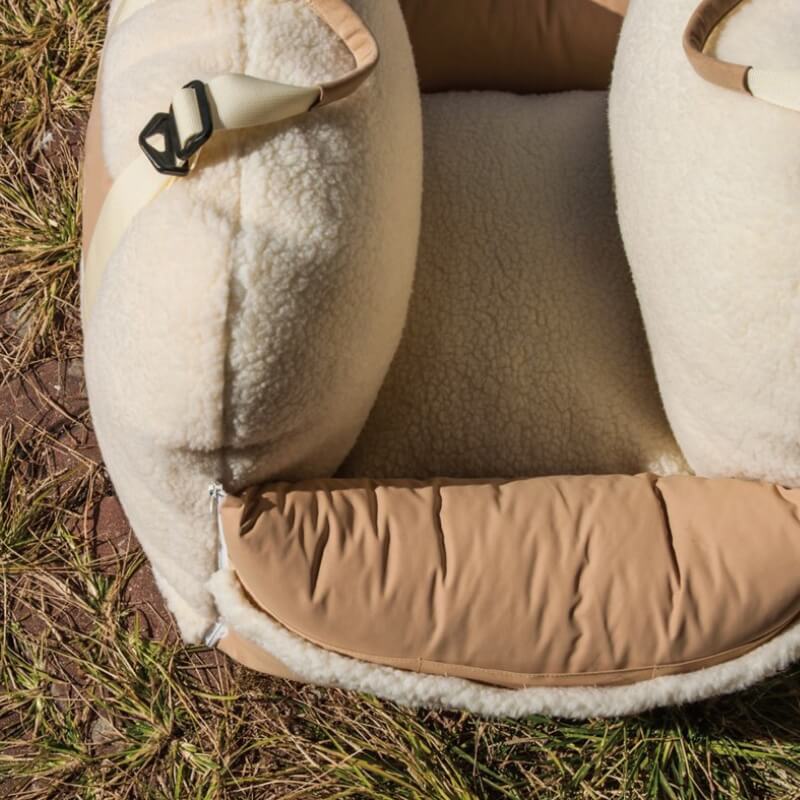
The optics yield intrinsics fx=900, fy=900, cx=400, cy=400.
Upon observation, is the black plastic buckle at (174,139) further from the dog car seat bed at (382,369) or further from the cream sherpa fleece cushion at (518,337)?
the cream sherpa fleece cushion at (518,337)

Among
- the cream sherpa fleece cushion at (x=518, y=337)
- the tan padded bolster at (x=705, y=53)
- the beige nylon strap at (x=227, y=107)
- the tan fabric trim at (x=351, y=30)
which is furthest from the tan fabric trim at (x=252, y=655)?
the tan padded bolster at (x=705, y=53)

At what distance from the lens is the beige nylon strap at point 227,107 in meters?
0.58

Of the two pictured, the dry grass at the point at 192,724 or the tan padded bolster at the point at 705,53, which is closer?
the tan padded bolster at the point at 705,53

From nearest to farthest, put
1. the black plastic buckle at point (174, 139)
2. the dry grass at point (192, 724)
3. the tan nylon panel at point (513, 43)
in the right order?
1. the black plastic buckle at point (174, 139)
2. the tan nylon panel at point (513, 43)
3. the dry grass at point (192, 724)

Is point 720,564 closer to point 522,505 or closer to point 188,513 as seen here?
point 522,505

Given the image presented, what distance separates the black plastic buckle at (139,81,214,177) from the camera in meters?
0.58

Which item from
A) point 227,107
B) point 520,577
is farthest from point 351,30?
point 520,577

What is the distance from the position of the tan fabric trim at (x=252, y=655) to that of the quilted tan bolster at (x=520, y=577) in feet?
0.21

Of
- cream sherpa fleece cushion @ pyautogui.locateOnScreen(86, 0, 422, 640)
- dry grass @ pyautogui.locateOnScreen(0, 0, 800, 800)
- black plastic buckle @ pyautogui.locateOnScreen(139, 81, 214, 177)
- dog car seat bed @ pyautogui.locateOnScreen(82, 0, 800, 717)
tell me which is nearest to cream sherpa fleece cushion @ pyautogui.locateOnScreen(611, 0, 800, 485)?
dog car seat bed @ pyautogui.locateOnScreen(82, 0, 800, 717)

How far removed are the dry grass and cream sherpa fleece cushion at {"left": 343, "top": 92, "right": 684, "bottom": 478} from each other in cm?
42

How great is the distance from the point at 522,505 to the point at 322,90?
0.34m

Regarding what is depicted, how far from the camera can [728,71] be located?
637 millimetres

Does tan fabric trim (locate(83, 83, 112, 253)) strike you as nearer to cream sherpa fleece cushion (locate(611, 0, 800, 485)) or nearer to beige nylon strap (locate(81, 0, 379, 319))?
beige nylon strap (locate(81, 0, 379, 319))

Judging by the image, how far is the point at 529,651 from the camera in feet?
2.15
